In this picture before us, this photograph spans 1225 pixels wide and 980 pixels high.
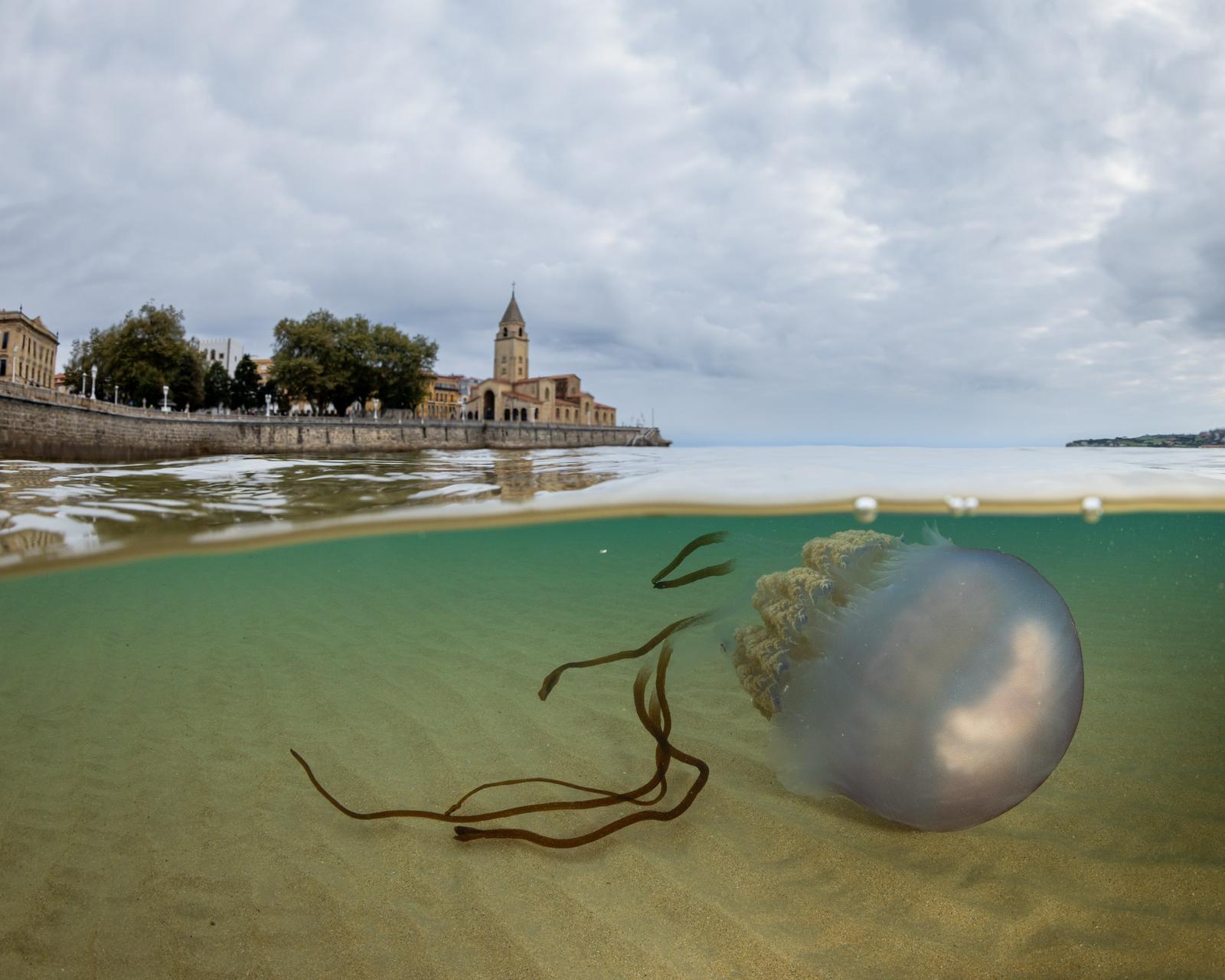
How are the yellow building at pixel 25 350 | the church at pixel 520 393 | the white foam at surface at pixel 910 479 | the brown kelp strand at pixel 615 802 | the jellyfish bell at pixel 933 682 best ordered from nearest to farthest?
the jellyfish bell at pixel 933 682 < the brown kelp strand at pixel 615 802 < the white foam at surface at pixel 910 479 < the yellow building at pixel 25 350 < the church at pixel 520 393

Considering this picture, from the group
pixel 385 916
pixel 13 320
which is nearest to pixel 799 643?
pixel 385 916

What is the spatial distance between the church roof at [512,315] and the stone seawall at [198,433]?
2890cm

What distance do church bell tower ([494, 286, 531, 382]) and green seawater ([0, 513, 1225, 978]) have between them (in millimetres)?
92106

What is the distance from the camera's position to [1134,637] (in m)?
8.59

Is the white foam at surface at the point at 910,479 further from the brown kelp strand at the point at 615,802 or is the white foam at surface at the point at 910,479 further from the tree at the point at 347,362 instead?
the tree at the point at 347,362

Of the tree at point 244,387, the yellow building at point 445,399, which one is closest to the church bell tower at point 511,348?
the yellow building at point 445,399

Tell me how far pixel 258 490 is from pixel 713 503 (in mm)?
6469

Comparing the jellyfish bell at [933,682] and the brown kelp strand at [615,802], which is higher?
the jellyfish bell at [933,682]

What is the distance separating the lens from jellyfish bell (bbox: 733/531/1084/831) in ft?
8.02

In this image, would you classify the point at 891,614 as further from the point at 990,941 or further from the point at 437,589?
the point at 437,589

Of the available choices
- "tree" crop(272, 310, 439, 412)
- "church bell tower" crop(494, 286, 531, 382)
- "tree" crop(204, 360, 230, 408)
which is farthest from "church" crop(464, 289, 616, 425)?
"tree" crop(204, 360, 230, 408)

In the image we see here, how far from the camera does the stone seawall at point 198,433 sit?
76.3 feet

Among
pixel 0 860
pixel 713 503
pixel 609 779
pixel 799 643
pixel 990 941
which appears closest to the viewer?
pixel 990 941

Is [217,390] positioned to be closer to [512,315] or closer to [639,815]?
[512,315]
